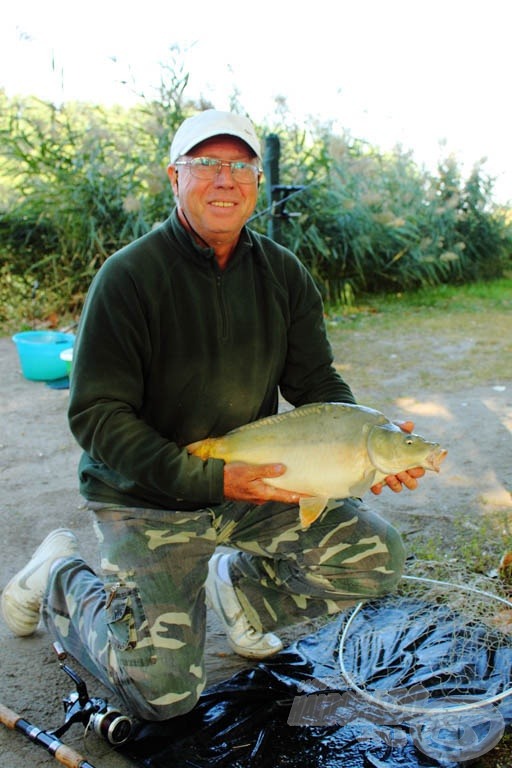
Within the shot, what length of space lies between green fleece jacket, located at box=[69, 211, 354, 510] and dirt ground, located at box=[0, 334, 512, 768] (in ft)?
2.03

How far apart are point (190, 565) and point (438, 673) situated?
0.82 meters

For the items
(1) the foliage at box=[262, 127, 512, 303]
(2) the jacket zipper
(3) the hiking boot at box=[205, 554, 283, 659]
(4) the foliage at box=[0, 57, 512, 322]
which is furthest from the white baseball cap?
(1) the foliage at box=[262, 127, 512, 303]

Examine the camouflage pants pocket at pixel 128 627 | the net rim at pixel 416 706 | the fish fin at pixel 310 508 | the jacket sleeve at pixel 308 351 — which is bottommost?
the net rim at pixel 416 706

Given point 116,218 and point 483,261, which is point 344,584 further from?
point 483,261

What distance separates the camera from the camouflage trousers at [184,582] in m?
2.04

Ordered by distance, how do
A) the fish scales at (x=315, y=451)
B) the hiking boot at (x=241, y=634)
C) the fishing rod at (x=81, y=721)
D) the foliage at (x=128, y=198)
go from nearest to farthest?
the fishing rod at (x=81, y=721), the fish scales at (x=315, y=451), the hiking boot at (x=241, y=634), the foliage at (x=128, y=198)

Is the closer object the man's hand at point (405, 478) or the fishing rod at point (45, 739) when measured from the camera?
the fishing rod at point (45, 739)

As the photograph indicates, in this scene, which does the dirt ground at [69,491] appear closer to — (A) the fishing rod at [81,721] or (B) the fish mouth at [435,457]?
(A) the fishing rod at [81,721]

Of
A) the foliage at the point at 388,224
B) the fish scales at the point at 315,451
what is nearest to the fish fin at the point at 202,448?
the fish scales at the point at 315,451

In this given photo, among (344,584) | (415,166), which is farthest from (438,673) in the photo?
(415,166)

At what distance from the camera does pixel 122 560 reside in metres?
2.12

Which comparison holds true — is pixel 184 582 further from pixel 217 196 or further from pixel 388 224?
pixel 388 224

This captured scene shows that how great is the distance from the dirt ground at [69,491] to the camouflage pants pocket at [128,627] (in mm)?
245

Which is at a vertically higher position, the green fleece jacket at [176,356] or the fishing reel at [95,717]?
the green fleece jacket at [176,356]
